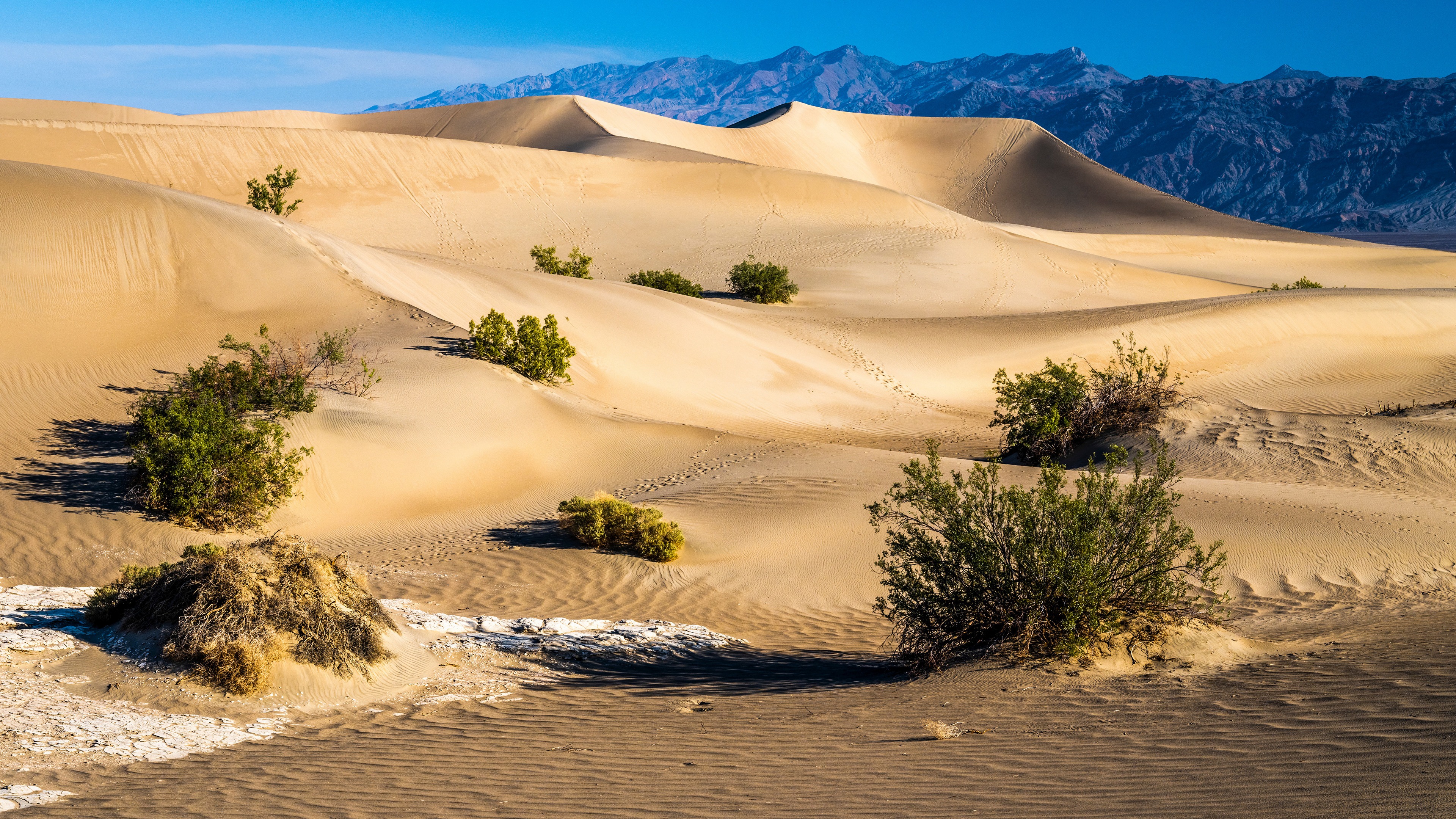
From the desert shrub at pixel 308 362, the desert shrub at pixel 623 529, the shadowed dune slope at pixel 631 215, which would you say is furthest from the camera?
Result: the shadowed dune slope at pixel 631 215

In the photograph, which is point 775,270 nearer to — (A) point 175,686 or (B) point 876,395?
(B) point 876,395

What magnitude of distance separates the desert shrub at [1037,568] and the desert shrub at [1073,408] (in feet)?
27.2

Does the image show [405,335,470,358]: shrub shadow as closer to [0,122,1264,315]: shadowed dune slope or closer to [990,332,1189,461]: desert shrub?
[990,332,1189,461]: desert shrub

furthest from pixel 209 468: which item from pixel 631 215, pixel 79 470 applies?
pixel 631 215

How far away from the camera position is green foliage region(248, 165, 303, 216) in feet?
111

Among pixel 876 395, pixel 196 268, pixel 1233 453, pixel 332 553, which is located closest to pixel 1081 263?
pixel 876 395

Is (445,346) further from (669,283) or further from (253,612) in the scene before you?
(669,283)

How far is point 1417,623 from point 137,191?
1923cm

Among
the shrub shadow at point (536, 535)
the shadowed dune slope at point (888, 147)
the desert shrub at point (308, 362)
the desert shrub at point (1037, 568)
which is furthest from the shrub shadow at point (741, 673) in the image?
the shadowed dune slope at point (888, 147)

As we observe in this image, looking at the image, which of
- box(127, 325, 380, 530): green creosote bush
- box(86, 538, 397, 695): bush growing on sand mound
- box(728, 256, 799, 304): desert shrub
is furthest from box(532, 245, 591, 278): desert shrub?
box(86, 538, 397, 695): bush growing on sand mound

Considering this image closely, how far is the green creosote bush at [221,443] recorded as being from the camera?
1106 centimetres

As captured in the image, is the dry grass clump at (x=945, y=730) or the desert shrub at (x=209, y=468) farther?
the desert shrub at (x=209, y=468)

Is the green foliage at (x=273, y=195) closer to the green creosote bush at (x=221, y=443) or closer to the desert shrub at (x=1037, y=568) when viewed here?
the green creosote bush at (x=221, y=443)

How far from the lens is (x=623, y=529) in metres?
11.2
